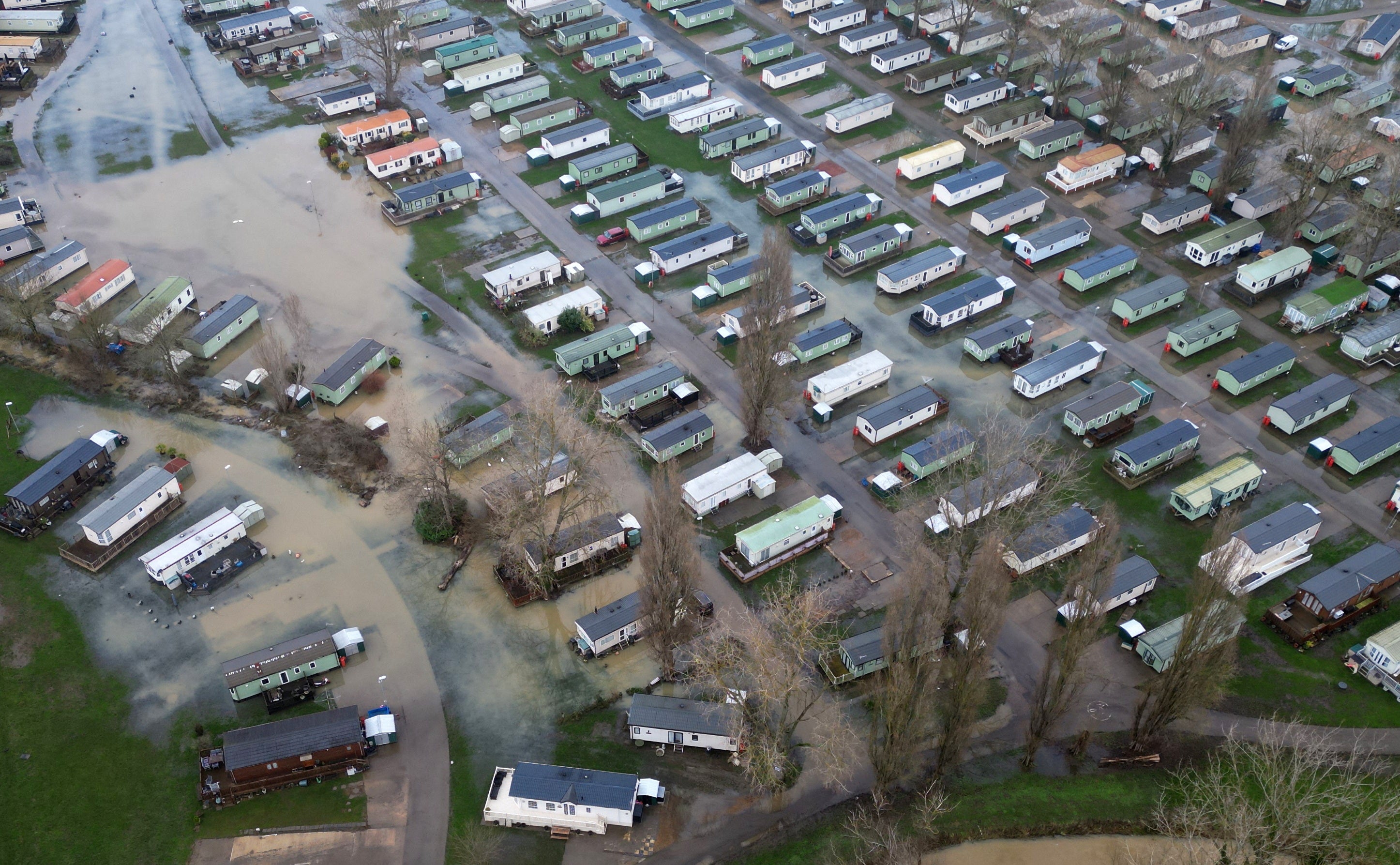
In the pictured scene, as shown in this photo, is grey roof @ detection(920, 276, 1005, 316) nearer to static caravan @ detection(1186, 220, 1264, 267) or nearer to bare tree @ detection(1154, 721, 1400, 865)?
static caravan @ detection(1186, 220, 1264, 267)

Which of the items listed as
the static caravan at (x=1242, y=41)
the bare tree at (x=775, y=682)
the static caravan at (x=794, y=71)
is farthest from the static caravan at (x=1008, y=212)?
the bare tree at (x=775, y=682)

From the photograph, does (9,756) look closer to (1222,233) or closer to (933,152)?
(933,152)

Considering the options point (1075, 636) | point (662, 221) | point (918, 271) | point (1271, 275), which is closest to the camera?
point (1075, 636)

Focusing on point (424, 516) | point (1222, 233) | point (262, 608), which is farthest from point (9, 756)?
point (1222, 233)

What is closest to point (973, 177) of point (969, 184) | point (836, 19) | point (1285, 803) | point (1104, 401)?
point (969, 184)

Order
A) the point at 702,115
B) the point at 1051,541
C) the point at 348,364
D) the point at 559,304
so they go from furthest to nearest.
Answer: the point at 702,115 → the point at 559,304 → the point at 348,364 → the point at 1051,541

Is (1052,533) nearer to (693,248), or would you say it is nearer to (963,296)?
(963,296)
